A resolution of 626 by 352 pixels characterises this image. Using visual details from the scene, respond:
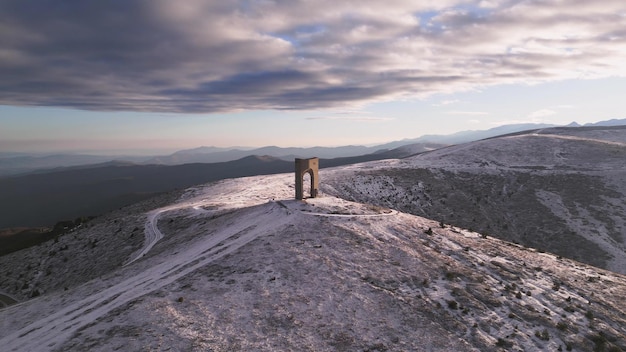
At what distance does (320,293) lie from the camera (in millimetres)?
20219

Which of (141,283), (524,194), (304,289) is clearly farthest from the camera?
(524,194)

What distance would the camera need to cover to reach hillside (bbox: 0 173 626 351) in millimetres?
16844

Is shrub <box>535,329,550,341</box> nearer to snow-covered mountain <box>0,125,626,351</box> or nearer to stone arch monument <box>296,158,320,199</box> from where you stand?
snow-covered mountain <box>0,125,626,351</box>

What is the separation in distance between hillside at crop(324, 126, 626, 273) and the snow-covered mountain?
821 inches

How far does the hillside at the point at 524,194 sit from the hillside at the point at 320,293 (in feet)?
68.6

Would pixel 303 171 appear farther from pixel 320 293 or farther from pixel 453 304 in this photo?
pixel 453 304

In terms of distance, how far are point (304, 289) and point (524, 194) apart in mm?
57523

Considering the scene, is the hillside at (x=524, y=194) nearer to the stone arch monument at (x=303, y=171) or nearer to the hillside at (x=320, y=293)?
the hillside at (x=320, y=293)

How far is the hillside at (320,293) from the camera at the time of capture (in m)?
16.8

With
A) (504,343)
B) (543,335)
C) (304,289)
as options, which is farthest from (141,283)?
(543,335)

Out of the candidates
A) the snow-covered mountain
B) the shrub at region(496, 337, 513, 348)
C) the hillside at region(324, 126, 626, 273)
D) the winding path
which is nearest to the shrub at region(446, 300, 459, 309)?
the snow-covered mountain

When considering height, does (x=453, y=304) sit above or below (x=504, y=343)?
above

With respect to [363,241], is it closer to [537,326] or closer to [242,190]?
[537,326]

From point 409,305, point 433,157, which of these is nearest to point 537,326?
point 409,305
